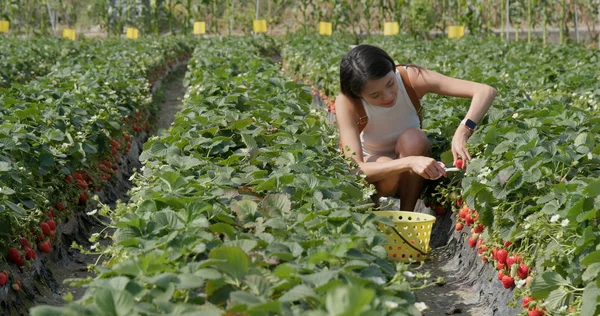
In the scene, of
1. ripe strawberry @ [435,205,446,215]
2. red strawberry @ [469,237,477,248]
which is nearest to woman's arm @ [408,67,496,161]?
red strawberry @ [469,237,477,248]

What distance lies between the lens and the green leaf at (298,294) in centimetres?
202

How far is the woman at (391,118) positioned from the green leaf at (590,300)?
5.35 ft

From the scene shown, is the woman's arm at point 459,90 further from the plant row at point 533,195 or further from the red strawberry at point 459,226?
the red strawberry at point 459,226

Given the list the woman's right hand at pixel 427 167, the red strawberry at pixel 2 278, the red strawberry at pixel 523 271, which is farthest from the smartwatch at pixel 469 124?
the red strawberry at pixel 2 278

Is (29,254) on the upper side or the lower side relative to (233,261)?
lower

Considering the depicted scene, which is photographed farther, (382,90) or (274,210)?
(382,90)

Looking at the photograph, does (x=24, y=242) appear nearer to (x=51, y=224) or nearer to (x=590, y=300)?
(x=51, y=224)

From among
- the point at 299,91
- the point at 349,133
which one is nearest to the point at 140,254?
the point at 349,133

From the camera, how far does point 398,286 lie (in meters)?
2.23

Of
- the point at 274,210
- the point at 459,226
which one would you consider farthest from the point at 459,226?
the point at 274,210

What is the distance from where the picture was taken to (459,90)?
4828mm

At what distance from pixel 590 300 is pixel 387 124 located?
2.39 m

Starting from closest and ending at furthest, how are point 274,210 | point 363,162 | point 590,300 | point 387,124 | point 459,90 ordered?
point 590,300 → point 274,210 → point 363,162 → point 459,90 → point 387,124

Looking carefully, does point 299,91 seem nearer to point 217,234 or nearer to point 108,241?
point 108,241
